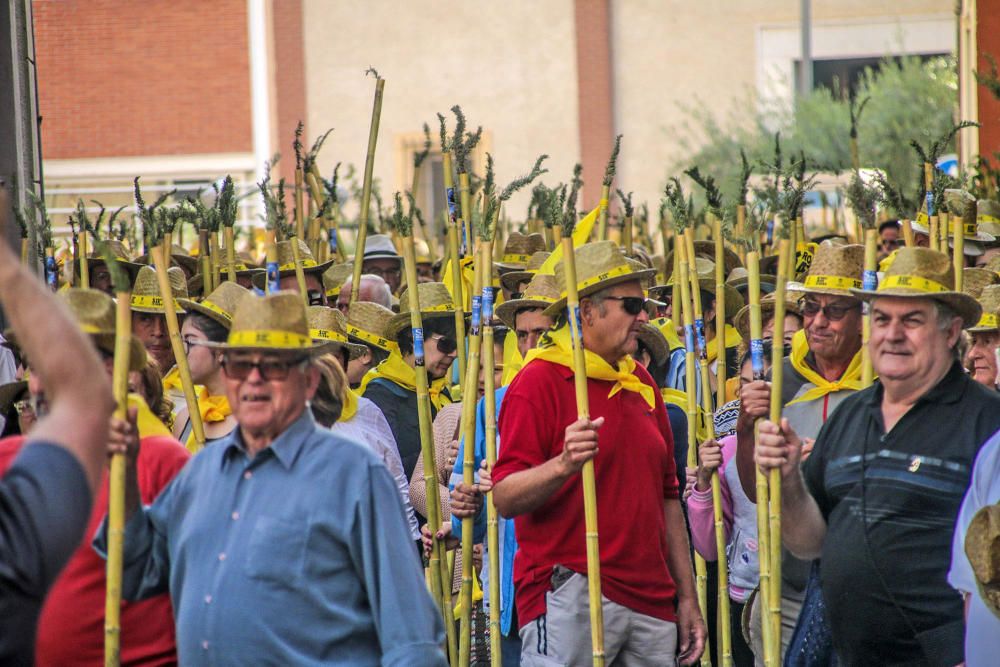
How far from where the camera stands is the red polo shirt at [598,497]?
17.7 ft

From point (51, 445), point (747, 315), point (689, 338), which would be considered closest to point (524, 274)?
point (747, 315)

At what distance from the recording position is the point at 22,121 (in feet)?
31.7

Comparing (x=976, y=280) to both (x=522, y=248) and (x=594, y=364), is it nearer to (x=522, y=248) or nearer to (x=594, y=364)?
(x=594, y=364)

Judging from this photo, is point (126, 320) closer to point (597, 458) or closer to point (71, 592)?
point (71, 592)

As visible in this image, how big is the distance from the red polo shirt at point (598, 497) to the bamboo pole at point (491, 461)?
169 mm

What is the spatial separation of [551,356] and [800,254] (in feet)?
11.2

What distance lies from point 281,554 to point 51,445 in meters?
1.14

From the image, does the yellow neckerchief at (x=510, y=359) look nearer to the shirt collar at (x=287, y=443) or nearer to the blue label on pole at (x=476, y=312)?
the blue label on pole at (x=476, y=312)

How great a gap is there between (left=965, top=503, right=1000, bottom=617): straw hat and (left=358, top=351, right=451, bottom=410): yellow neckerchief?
358cm

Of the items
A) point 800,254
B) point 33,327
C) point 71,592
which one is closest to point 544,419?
point 71,592

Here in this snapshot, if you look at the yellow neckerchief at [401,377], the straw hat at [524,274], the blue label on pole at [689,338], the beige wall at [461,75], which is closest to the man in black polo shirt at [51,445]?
the blue label on pole at [689,338]

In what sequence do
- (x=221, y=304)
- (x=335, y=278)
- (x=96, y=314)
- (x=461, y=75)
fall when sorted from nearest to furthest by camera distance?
(x=96, y=314) → (x=221, y=304) → (x=335, y=278) → (x=461, y=75)

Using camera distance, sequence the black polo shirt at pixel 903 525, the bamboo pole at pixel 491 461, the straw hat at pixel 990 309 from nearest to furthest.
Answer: the black polo shirt at pixel 903 525 < the bamboo pole at pixel 491 461 < the straw hat at pixel 990 309

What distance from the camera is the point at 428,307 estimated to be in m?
7.54
